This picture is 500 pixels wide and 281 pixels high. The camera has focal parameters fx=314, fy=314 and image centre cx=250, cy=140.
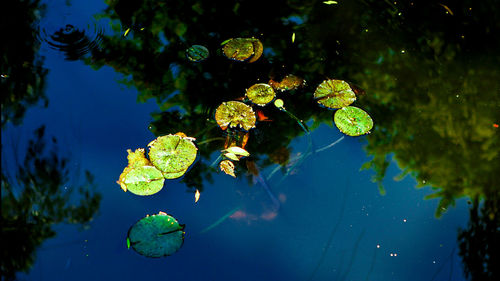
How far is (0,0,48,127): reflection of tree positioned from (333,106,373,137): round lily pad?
235cm

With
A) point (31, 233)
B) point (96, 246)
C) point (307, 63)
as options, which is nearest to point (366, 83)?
point (307, 63)

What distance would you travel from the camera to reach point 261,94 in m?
2.52

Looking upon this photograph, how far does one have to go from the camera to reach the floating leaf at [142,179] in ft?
6.66

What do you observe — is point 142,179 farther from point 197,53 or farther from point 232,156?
point 197,53

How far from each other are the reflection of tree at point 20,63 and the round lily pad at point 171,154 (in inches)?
44.3

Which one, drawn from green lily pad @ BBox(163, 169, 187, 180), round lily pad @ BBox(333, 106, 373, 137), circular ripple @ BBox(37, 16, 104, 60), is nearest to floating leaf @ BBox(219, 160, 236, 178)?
green lily pad @ BBox(163, 169, 187, 180)

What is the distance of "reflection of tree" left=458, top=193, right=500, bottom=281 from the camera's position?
202 centimetres

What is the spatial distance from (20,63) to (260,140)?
7.11ft

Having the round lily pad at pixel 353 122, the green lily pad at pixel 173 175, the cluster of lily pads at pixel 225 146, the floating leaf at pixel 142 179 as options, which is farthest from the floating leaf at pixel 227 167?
the round lily pad at pixel 353 122

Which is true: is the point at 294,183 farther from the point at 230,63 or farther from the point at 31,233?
the point at 31,233

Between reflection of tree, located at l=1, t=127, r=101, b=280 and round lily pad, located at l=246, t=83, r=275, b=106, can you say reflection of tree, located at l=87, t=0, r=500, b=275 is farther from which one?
reflection of tree, located at l=1, t=127, r=101, b=280

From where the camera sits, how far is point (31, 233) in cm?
188

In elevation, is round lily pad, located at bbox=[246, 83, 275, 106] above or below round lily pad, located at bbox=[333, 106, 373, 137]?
above

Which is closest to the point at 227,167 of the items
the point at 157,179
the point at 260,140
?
the point at 260,140
